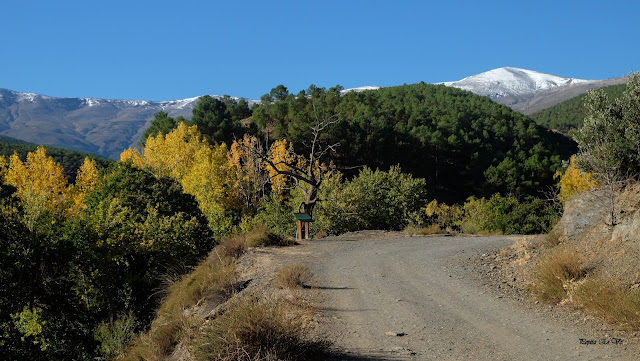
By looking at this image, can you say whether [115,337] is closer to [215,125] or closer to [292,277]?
[292,277]

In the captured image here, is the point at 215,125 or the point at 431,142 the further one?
the point at 431,142

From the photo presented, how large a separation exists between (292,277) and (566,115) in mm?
175154

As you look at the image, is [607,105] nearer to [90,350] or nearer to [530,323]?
[530,323]

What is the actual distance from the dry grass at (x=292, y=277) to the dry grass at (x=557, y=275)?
5.21m

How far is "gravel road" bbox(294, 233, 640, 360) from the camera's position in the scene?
7688mm

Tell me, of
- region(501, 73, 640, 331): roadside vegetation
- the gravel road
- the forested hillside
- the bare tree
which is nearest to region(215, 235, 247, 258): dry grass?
the gravel road

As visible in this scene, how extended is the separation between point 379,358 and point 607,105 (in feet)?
38.9

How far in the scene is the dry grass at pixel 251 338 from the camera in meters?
6.80

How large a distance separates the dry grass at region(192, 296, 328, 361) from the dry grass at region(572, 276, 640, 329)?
5.01m

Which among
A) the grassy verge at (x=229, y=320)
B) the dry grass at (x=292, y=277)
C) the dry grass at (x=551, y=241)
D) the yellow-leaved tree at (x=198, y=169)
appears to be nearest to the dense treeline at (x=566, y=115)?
the yellow-leaved tree at (x=198, y=169)

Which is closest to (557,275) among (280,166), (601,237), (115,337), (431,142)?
(601,237)

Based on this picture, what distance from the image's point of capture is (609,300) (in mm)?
8664

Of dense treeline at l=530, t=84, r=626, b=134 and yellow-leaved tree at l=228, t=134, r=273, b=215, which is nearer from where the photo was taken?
yellow-leaved tree at l=228, t=134, r=273, b=215

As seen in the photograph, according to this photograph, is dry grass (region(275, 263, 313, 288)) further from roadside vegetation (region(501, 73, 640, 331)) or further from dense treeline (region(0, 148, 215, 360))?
dense treeline (region(0, 148, 215, 360))
